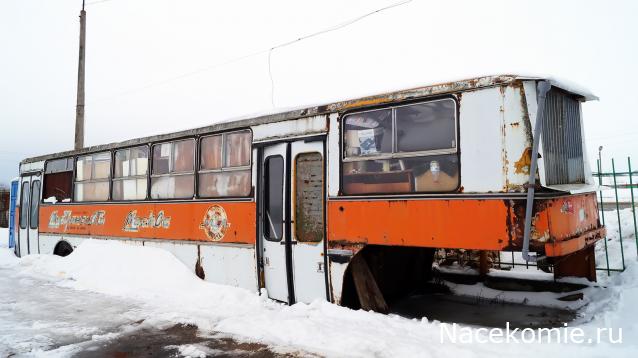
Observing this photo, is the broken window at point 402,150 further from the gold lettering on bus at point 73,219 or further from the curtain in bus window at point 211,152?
the gold lettering on bus at point 73,219

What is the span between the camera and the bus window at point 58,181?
431 inches

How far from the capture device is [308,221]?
6.19 m

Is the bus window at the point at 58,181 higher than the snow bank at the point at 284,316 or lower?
higher

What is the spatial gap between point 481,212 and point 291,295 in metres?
3.03

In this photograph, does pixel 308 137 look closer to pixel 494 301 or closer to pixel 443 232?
pixel 443 232

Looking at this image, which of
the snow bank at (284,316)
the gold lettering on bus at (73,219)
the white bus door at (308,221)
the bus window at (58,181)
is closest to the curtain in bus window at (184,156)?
the snow bank at (284,316)

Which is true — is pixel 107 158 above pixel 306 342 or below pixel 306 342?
above

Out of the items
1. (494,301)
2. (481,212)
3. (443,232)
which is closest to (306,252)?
(443,232)

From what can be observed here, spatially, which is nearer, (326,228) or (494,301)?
(326,228)

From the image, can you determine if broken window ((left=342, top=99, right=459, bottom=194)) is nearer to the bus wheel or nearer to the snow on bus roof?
the snow on bus roof

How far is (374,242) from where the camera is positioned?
541 cm

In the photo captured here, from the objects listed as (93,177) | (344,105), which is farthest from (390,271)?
(93,177)

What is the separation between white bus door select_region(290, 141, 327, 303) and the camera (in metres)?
5.95

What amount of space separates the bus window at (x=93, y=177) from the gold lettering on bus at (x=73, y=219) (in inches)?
15.9
